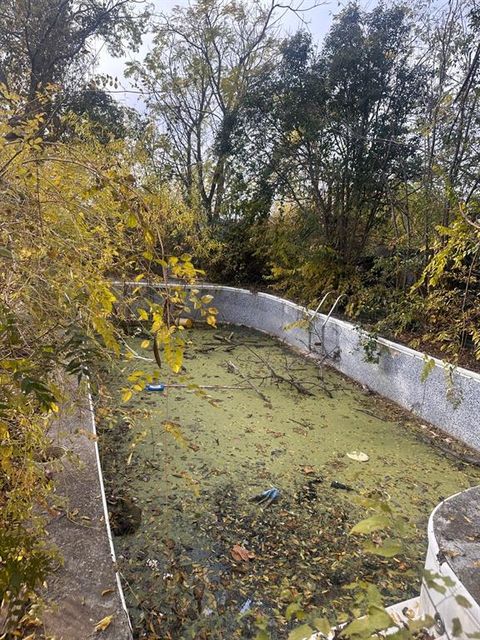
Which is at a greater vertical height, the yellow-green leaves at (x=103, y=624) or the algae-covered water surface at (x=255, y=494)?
the yellow-green leaves at (x=103, y=624)

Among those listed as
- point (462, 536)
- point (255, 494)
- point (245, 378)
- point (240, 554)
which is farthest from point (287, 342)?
point (462, 536)

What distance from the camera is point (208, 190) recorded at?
8.23 meters

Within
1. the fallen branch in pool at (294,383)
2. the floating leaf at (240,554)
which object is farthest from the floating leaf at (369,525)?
the fallen branch in pool at (294,383)

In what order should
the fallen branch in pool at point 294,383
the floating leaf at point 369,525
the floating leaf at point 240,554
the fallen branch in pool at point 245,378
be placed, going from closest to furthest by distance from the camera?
the floating leaf at point 369,525 < the floating leaf at point 240,554 < the fallen branch in pool at point 245,378 < the fallen branch in pool at point 294,383

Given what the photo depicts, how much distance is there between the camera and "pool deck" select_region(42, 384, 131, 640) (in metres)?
1.28

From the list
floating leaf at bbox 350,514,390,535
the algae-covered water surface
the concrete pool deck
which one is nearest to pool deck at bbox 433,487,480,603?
the concrete pool deck

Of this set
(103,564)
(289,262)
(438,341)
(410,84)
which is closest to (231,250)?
(289,262)

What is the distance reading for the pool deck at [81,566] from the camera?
1.28m

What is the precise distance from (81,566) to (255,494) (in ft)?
4.53

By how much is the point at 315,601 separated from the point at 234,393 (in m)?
2.48

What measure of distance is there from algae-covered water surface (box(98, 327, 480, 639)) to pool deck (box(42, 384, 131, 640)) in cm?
36

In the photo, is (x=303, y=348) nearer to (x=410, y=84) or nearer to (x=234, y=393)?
(x=234, y=393)

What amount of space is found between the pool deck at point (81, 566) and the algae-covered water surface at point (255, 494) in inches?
14.2

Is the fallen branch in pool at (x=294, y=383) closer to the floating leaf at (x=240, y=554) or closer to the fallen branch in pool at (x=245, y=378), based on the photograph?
the fallen branch in pool at (x=245, y=378)
